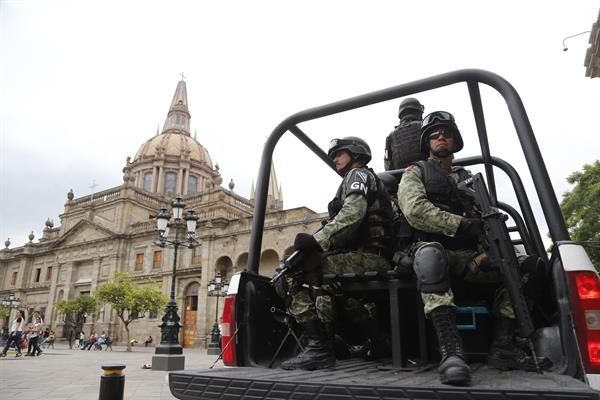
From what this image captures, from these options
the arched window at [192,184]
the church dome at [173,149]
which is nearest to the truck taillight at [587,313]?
the arched window at [192,184]

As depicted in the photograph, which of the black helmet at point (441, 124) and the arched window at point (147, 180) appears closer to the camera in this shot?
the black helmet at point (441, 124)

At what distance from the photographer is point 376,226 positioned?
2.83 meters

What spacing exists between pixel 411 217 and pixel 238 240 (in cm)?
2497

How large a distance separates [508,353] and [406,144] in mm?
1899

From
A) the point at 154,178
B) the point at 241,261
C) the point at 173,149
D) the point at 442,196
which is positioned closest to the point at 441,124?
the point at 442,196

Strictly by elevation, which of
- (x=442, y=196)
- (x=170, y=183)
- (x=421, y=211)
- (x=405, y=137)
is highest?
(x=170, y=183)

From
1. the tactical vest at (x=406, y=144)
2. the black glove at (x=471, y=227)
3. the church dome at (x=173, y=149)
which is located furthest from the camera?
the church dome at (x=173, y=149)

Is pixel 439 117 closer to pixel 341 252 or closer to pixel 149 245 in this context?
pixel 341 252

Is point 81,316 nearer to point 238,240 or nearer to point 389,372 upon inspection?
point 238,240

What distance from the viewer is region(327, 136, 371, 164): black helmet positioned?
3053 millimetres

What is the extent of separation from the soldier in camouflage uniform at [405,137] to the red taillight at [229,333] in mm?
1889

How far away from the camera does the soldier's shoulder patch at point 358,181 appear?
2.69 metres

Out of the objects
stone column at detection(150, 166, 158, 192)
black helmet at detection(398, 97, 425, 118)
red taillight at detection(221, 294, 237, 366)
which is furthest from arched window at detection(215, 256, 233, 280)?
red taillight at detection(221, 294, 237, 366)

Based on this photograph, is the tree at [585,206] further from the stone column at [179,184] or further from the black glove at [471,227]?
the stone column at [179,184]
